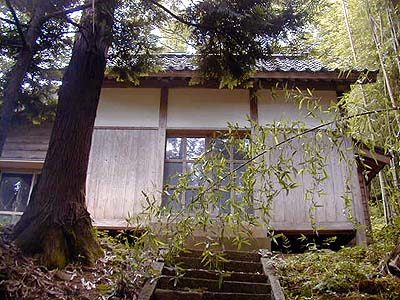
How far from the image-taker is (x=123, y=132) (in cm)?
684

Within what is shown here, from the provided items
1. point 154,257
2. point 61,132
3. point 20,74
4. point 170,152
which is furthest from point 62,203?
point 170,152

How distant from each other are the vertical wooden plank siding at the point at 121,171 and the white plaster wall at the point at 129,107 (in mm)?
176

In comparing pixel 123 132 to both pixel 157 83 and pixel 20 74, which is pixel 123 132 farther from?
pixel 20 74

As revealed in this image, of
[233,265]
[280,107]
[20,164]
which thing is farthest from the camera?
[20,164]

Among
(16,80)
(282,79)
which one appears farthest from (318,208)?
(16,80)

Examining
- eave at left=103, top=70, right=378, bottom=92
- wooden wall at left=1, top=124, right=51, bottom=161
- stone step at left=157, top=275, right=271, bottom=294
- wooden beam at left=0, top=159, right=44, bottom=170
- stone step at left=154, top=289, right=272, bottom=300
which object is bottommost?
stone step at left=154, top=289, right=272, bottom=300

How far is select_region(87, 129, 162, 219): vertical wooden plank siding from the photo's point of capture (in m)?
6.41

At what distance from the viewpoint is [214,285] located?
3596 mm

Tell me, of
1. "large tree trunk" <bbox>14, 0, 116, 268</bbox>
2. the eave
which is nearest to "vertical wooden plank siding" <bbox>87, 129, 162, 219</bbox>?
the eave

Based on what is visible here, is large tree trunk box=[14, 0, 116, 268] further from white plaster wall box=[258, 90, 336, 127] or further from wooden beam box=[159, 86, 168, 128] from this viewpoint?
white plaster wall box=[258, 90, 336, 127]

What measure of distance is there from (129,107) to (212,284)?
4.19 m

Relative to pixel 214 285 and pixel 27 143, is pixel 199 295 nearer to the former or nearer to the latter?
pixel 214 285

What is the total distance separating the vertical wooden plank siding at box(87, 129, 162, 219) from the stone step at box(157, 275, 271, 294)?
Answer: 2.79 meters

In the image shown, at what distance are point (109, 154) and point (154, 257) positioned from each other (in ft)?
10.7
